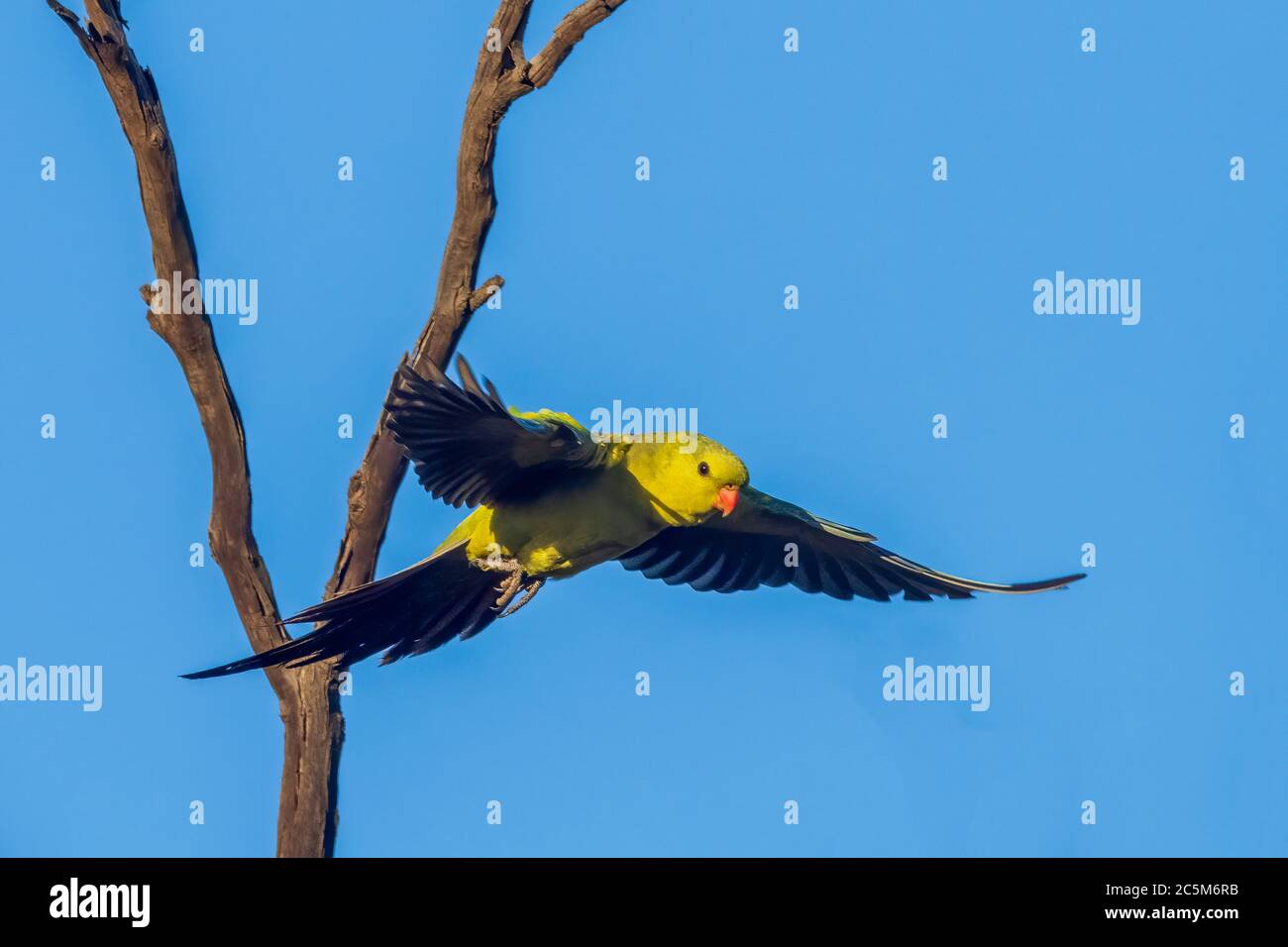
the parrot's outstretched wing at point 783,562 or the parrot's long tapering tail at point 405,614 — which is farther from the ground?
the parrot's outstretched wing at point 783,562

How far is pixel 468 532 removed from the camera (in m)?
7.44

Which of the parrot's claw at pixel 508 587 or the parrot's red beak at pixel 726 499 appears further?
the parrot's claw at pixel 508 587

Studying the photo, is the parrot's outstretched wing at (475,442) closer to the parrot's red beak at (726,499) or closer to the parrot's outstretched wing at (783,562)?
the parrot's red beak at (726,499)

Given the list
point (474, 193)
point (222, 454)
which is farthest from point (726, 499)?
point (222, 454)

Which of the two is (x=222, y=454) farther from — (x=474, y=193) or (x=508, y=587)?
(x=474, y=193)

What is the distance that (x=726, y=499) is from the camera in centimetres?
697

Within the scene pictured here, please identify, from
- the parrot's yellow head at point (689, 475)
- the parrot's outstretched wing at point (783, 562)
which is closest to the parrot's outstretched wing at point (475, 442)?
the parrot's yellow head at point (689, 475)

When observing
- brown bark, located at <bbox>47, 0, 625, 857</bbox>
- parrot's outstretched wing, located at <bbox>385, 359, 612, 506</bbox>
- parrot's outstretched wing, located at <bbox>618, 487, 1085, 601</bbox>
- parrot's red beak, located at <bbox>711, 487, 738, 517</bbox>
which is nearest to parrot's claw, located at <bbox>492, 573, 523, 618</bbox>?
parrot's outstretched wing, located at <bbox>385, 359, 612, 506</bbox>

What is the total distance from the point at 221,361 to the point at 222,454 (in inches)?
17.1

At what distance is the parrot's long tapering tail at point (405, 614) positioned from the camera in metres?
7.13

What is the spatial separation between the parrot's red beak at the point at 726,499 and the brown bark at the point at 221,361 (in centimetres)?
137

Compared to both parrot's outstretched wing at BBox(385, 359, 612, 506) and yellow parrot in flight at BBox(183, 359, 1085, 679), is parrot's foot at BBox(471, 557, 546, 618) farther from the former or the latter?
parrot's outstretched wing at BBox(385, 359, 612, 506)

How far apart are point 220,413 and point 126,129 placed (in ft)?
4.23

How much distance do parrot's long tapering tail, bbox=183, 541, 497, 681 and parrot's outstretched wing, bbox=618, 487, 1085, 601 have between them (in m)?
0.98
